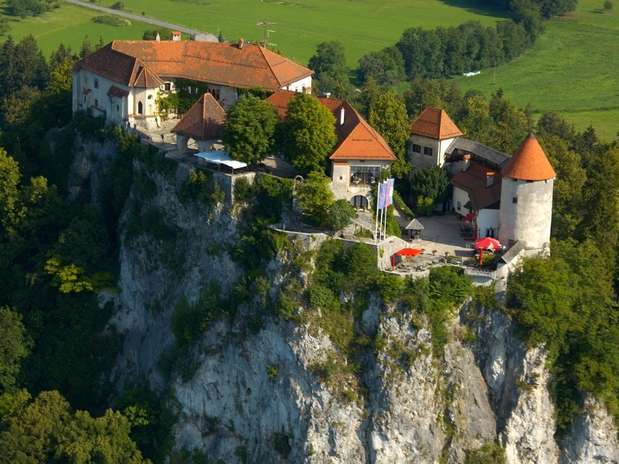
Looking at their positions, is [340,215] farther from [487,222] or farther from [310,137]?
[487,222]

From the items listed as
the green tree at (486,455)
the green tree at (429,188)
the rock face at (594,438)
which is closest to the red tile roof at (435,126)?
the green tree at (429,188)

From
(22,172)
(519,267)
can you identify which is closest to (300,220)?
(519,267)

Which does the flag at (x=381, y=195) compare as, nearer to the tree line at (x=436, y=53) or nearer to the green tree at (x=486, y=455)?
the green tree at (x=486, y=455)

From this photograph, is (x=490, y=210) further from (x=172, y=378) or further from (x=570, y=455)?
(x=172, y=378)

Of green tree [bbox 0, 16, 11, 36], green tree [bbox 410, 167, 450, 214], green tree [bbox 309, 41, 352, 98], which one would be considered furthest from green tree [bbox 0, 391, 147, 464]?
green tree [bbox 0, 16, 11, 36]

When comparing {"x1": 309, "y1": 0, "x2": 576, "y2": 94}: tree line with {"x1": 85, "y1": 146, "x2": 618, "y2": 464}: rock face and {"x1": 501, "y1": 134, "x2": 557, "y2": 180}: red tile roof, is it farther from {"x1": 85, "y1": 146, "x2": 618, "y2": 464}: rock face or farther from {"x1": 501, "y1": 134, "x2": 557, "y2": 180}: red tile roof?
{"x1": 85, "y1": 146, "x2": 618, "y2": 464}: rock face
